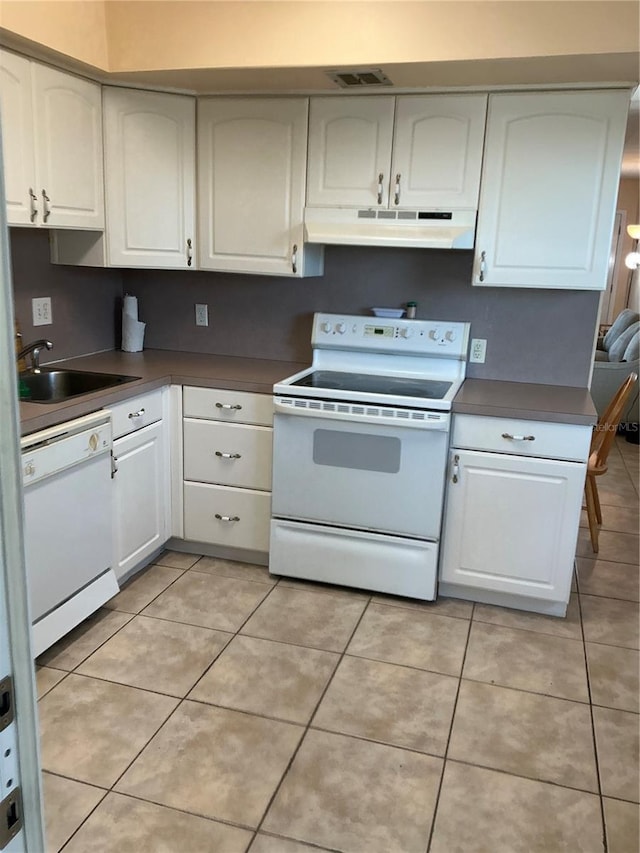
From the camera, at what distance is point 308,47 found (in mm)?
2662

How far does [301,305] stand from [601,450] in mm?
1695

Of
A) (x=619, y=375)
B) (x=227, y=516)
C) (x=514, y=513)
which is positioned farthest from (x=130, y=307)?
(x=619, y=375)

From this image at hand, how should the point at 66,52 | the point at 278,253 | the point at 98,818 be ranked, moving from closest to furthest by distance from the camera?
the point at 98,818 → the point at 66,52 → the point at 278,253

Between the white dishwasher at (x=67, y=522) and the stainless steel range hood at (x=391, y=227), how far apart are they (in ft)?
4.06

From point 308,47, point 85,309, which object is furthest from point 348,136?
point 85,309

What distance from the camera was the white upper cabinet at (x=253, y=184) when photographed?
3127mm

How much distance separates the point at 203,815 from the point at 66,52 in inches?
103

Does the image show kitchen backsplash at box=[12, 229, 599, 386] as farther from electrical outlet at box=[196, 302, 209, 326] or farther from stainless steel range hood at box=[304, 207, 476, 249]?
stainless steel range hood at box=[304, 207, 476, 249]

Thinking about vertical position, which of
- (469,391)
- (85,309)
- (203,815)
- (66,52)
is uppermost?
(66,52)

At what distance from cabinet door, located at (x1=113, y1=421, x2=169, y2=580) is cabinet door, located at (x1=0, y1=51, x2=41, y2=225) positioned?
0.94 m

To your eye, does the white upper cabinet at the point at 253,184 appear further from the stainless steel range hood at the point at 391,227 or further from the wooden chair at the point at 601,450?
the wooden chair at the point at 601,450

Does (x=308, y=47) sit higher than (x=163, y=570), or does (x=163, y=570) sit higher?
(x=308, y=47)

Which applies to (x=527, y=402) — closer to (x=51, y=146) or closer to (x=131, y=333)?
(x=131, y=333)

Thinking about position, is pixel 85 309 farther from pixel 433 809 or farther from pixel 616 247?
pixel 616 247
